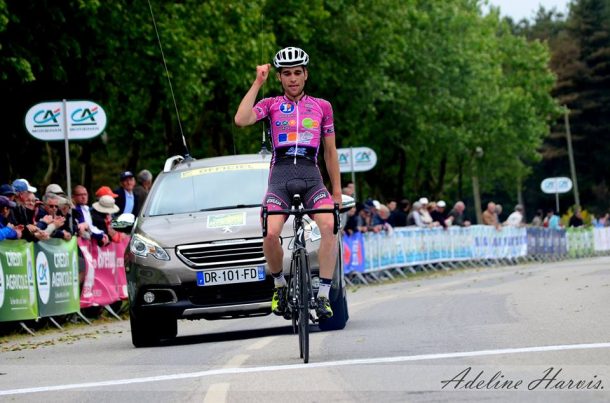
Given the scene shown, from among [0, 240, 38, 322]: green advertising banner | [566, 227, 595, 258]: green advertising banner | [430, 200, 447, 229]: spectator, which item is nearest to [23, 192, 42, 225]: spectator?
[0, 240, 38, 322]: green advertising banner

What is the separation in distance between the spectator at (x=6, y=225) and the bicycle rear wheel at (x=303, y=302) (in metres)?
7.16

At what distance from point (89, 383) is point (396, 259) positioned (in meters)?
25.5

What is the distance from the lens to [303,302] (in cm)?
1219

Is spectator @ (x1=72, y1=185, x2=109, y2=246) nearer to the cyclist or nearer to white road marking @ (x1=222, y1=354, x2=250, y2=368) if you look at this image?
white road marking @ (x1=222, y1=354, x2=250, y2=368)

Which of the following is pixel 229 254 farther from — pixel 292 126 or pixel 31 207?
pixel 31 207

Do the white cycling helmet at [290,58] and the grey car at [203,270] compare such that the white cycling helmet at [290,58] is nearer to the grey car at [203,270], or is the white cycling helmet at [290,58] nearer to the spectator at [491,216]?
the grey car at [203,270]

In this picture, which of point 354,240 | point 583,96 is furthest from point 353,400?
point 583,96

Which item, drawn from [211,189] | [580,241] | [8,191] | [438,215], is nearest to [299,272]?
[211,189]

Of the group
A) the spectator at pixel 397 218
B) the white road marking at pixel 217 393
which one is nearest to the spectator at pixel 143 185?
the white road marking at pixel 217 393

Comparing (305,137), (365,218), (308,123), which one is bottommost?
(365,218)

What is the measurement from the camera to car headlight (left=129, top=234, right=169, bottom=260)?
15.5 m

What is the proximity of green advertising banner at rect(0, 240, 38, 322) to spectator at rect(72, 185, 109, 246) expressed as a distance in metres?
2.28

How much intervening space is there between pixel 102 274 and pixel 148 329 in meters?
6.71

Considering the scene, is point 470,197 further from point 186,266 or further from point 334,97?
point 186,266
